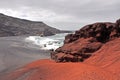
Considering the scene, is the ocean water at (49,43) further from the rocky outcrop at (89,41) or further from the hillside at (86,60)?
the hillside at (86,60)

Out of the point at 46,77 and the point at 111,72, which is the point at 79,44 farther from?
the point at 111,72

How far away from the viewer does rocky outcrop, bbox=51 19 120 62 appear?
26.1 metres

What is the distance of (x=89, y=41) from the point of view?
27203 mm

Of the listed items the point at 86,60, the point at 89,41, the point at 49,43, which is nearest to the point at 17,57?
the point at 89,41

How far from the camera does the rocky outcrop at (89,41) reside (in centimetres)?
2612

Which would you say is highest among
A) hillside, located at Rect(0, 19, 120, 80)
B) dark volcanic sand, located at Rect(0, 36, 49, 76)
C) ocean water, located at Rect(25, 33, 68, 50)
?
hillside, located at Rect(0, 19, 120, 80)

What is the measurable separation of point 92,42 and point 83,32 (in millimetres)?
2407

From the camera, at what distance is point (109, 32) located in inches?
1101

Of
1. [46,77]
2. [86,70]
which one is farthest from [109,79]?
[46,77]

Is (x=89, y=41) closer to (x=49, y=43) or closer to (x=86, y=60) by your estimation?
(x=86, y=60)

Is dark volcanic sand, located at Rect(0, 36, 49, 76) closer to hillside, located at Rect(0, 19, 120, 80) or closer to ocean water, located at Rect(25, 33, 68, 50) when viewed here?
hillside, located at Rect(0, 19, 120, 80)

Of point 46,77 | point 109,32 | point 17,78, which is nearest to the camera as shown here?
point 46,77

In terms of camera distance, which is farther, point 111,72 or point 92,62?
point 92,62

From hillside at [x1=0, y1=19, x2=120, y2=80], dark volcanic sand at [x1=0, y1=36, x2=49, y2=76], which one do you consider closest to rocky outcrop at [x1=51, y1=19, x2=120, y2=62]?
hillside at [x1=0, y1=19, x2=120, y2=80]
